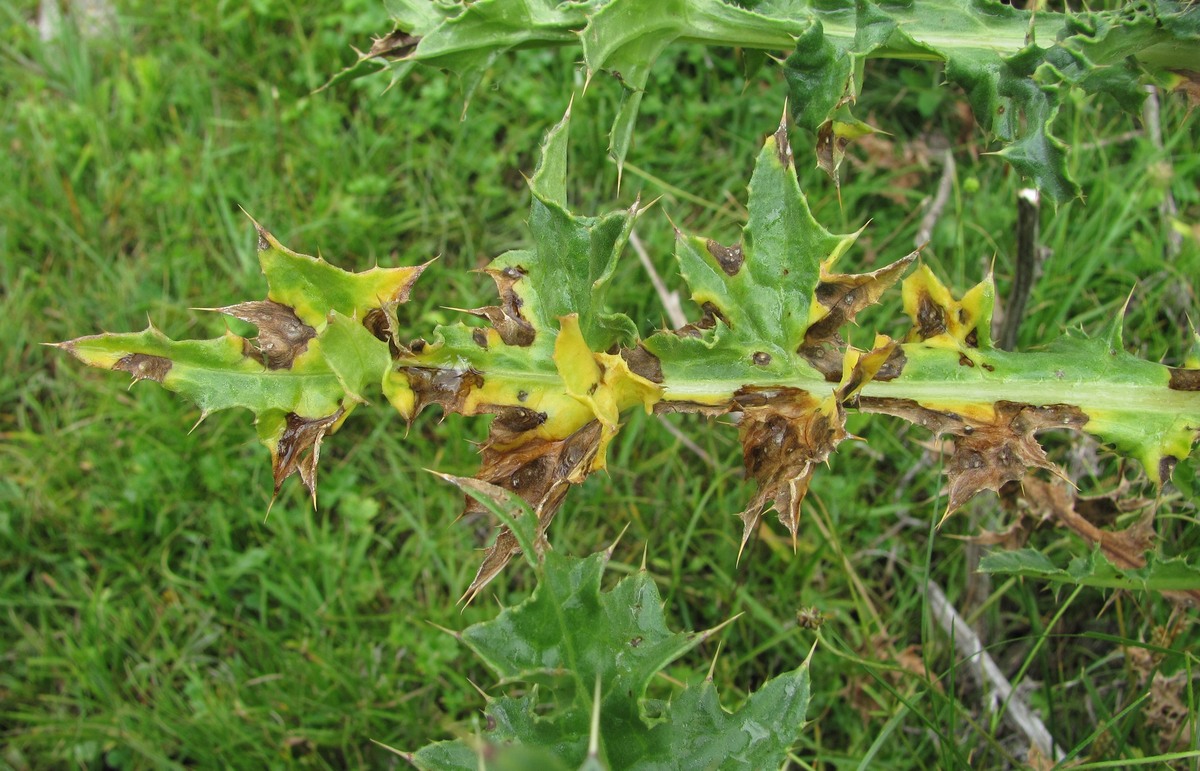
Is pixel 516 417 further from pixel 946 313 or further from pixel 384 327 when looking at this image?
pixel 946 313

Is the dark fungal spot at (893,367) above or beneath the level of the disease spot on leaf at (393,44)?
beneath

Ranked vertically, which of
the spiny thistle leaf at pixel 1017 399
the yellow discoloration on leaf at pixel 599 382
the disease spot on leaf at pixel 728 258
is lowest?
the spiny thistle leaf at pixel 1017 399

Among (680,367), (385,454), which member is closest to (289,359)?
(680,367)

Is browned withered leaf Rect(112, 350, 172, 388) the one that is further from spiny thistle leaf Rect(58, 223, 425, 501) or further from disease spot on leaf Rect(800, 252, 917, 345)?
disease spot on leaf Rect(800, 252, 917, 345)

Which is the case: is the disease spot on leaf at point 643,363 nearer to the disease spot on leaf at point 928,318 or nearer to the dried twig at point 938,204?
the disease spot on leaf at point 928,318

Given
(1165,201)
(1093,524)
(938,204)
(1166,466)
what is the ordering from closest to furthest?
(1166,466), (1093,524), (1165,201), (938,204)

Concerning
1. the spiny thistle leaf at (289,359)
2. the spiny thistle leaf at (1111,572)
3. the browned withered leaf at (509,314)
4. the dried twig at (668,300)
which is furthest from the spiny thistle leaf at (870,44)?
the dried twig at (668,300)
